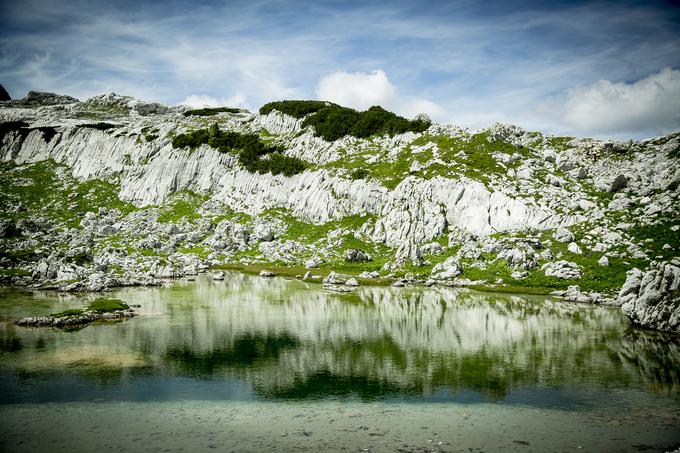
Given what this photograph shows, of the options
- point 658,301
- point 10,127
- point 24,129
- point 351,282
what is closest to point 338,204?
point 351,282

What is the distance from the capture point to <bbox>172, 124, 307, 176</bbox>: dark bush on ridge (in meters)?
146

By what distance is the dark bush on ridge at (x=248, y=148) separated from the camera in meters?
146

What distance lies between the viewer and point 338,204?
127 m

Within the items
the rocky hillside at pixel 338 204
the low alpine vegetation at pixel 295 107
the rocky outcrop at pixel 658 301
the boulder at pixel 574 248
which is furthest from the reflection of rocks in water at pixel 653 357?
the low alpine vegetation at pixel 295 107

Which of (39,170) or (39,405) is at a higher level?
(39,170)

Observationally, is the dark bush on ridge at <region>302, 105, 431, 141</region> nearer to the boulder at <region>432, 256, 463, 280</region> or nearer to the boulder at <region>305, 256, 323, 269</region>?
the boulder at <region>305, 256, 323, 269</region>

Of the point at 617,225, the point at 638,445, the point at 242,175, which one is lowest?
the point at 638,445

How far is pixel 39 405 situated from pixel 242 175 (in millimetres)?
124516

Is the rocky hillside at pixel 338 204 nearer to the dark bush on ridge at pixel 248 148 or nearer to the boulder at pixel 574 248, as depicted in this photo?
the boulder at pixel 574 248

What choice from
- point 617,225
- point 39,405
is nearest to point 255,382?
point 39,405

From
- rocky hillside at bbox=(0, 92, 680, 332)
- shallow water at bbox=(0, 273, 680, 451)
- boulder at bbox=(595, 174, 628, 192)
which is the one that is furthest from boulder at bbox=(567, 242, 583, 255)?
boulder at bbox=(595, 174, 628, 192)

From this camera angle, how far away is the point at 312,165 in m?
144

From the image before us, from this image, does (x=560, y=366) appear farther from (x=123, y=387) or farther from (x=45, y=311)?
(x=45, y=311)

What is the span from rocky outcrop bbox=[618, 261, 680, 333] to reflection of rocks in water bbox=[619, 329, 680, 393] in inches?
56.9
